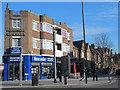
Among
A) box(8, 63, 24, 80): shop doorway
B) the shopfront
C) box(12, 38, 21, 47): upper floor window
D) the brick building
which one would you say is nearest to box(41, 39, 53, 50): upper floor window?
the brick building

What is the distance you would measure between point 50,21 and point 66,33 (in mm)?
6950

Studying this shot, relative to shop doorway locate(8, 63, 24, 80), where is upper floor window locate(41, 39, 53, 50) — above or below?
above

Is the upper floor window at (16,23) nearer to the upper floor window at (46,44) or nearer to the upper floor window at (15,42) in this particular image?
the upper floor window at (15,42)

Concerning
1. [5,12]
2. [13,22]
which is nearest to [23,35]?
[13,22]

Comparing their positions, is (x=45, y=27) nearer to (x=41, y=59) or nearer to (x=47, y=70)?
(x=41, y=59)

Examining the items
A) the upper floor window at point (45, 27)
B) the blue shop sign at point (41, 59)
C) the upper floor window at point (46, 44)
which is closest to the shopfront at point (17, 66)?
the blue shop sign at point (41, 59)

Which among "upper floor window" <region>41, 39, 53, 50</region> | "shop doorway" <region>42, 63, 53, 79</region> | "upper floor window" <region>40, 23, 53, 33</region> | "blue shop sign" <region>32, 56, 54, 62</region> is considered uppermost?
"upper floor window" <region>40, 23, 53, 33</region>

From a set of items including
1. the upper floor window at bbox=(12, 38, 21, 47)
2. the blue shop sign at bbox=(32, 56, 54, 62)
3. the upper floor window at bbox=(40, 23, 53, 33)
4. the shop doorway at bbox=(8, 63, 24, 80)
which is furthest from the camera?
the upper floor window at bbox=(40, 23, 53, 33)

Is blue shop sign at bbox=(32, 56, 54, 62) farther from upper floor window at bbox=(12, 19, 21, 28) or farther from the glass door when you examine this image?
upper floor window at bbox=(12, 19, 21, 28)

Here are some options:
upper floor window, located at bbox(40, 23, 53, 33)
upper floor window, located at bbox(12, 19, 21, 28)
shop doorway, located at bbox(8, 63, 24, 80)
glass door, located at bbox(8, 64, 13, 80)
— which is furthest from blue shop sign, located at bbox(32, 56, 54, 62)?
upper floor window, located at bbox(12, 19, 21, 28)

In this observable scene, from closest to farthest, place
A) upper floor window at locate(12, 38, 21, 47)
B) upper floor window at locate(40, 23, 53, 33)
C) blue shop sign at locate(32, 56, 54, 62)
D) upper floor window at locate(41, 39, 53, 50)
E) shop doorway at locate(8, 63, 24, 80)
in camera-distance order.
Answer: shop doorway at locate(8, 63, 24, 80) → upper floor window at locate(12, 38, 21, 47) → blue shop sign at locate(32, 56, 54, 62) → upper floor window at locate(41, 39, 53, 50) → upper floor window at locate(40, 23, 53, 33)

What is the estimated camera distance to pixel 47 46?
35.6 metres

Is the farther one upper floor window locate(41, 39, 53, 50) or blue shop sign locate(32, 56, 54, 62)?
upper floor window locate(41, 39, 53, 50)

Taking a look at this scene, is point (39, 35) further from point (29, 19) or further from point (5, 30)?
point (5, 30)
